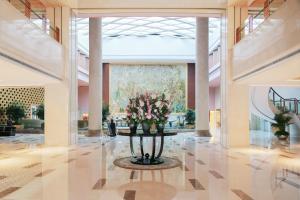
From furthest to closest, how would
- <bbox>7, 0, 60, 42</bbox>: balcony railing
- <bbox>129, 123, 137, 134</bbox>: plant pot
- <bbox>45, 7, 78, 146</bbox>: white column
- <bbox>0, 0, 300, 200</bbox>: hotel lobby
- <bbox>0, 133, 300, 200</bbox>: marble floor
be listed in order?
<bbox>45, 7, 78, 146</bbox>: white column < <bbox>7, 0, 60, 42</bbox>: balcony railing < <bbox>129, 123, 137, 134</bbox>: plant pot < <bbox>0, 0, 300, 200</bbox>: hotel lobby < <bbox>0, 133, 300, 200</bbox>: marble floor

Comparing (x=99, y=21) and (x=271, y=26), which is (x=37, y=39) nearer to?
(x=271, y=26)

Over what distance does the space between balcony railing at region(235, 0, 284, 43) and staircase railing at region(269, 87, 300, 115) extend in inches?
219

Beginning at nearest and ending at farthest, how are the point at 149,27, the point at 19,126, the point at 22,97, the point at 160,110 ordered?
1. the point at 160,110
2. the point at 19,126
3. the point at 22,97
4. the point at 149,27

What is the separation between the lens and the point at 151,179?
206 inches

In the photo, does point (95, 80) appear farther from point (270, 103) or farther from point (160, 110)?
point (160, 110)

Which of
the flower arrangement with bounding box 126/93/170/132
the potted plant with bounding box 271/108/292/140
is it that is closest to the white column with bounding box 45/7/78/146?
the flower arrangement with bounding box 126/93/170/132

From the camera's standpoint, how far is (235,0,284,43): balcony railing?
7.75 metres

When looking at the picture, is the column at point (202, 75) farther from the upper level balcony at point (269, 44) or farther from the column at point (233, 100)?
the upper level balcony at point (269, 44)

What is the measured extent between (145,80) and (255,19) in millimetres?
17745

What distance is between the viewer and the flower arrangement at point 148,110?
21.3ft

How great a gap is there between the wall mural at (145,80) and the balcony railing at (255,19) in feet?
51.8

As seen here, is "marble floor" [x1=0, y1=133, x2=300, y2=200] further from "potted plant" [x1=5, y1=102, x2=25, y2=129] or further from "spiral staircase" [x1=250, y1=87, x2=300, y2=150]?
"potted plant" [x1=5, y1=102, x2=25, y2=129]

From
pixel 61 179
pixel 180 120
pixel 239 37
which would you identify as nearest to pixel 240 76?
pixel 239 37

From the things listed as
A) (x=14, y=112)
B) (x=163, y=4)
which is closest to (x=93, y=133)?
(x=14, y=112)
